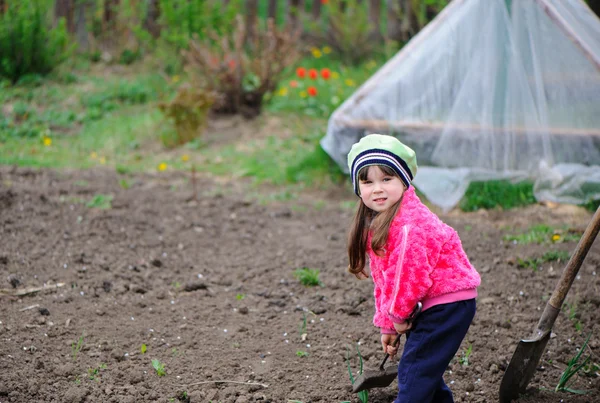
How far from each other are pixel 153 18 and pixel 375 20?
122 inches

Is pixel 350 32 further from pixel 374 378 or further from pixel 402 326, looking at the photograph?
pixel 402 326

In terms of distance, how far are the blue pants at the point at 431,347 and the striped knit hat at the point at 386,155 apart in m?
0.45

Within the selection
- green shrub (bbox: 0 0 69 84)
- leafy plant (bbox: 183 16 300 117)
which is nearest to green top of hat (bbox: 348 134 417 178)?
leafy plant (bbox: 183 16 300 117)

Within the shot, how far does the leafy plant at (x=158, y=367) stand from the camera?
264cm

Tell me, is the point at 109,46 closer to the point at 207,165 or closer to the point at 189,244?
the point at 207,165

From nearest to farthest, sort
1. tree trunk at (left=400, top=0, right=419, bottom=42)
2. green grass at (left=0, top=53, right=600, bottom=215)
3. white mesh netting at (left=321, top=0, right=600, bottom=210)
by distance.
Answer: white mesh netting at (left=321, top=0, right=600, bottom=210) < green grass at (left=0, top=53, right=600, bottom=215) < tree trunk at (left=400, top=0, right=419, bottom=42)

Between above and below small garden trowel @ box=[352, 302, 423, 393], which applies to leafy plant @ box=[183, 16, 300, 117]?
below

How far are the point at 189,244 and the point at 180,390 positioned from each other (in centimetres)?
171

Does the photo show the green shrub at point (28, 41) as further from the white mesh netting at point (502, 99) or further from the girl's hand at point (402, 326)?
the girl's hand at point (402, 326)

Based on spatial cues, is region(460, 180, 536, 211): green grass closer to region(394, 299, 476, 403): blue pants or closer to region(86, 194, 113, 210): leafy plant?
region(394, 299, 476, 403): blue pants

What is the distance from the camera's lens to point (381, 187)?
2.13 m

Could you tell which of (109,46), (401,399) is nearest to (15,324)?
(401,399)

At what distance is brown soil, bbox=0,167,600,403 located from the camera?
8.43 ft

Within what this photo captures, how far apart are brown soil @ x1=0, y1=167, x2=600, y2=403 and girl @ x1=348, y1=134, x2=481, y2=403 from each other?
48cm
